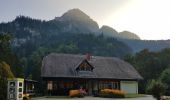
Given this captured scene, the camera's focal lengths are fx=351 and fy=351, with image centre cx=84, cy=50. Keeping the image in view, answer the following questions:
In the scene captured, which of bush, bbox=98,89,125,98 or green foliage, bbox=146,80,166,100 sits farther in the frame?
bush, bbox=98,89,125,98

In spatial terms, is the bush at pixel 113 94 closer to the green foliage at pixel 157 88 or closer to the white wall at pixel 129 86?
the white wall at pixel 129 86

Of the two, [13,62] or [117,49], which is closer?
[13,62]

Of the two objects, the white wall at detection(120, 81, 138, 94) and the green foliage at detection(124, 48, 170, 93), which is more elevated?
the green foliage at detection(124, 48, 170, 93)

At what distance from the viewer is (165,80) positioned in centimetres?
5541

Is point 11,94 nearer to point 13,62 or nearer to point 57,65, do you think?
point 57,65

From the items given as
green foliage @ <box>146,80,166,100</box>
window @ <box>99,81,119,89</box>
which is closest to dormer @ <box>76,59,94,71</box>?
window @ <box>99,81,119,89</box>

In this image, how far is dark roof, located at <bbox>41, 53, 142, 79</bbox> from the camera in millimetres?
53375

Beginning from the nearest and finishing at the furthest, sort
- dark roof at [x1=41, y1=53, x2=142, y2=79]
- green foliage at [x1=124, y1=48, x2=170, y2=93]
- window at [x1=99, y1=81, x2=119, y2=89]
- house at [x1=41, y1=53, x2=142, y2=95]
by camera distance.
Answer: house at [x1=41, y1=53, x2=142, y2=95]
dark roof at [x1=41, y1=53, x2=142, y2=79]
window at [x1=99, y1=81, x2=119, y2=89]
green foliage at [x1=124, y1=48, x2=170, y2=93]

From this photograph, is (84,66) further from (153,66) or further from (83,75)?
(153,66)

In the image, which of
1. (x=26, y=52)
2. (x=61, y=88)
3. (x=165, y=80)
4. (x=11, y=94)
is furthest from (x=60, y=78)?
(x=26, y=52)

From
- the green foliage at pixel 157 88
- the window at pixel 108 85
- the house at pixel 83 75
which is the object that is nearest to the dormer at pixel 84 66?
the house at pixel 83 75

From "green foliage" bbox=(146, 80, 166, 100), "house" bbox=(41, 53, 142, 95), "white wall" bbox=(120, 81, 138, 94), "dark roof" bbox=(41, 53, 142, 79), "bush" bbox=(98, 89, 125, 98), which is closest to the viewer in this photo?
"green foliage" bbox=(146, 80, 166, 100)

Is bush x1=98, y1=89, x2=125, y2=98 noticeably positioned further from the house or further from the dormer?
the dormer

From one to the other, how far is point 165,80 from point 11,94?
2981 cm
